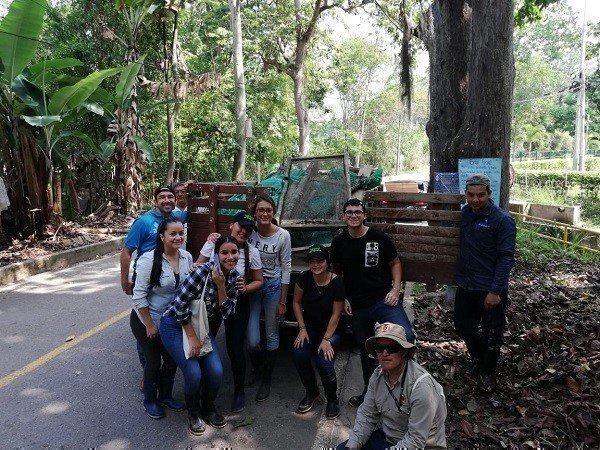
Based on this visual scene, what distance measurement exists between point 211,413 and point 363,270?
1.72 metres

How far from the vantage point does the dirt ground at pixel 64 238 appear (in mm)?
8359

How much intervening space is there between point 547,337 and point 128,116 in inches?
447

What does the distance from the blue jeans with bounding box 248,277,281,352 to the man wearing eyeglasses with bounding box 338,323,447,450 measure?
1.39m

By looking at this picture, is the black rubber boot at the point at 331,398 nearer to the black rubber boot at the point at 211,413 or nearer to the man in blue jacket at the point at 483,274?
the black rubber boot at the point at 211,413

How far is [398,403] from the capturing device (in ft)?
8.57

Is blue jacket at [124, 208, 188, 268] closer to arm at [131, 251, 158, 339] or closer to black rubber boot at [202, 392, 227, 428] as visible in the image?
arm at [131, 251, 158, 339]

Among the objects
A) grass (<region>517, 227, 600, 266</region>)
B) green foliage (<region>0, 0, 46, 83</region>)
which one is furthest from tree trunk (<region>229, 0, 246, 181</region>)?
grass (<region>517, 227, 600, 266</region>)

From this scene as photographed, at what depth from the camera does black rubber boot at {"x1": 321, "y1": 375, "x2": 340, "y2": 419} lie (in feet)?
11.9

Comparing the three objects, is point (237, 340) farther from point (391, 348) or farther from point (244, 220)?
point (391, 348)

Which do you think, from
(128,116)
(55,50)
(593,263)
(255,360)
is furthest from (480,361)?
(55,50)

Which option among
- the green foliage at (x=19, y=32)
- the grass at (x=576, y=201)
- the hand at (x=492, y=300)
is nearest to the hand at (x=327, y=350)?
the hand at (x=492, y=300)

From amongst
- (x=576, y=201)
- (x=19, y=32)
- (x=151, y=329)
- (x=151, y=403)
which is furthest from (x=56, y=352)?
(x=576, y=201)

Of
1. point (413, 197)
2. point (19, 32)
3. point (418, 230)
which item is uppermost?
point (19, 32)

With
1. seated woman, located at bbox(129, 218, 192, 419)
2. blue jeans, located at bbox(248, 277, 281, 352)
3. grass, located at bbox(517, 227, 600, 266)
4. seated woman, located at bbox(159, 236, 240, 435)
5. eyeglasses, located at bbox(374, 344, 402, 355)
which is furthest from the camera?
grass, located at bbox(517, 227, 600, 266)
